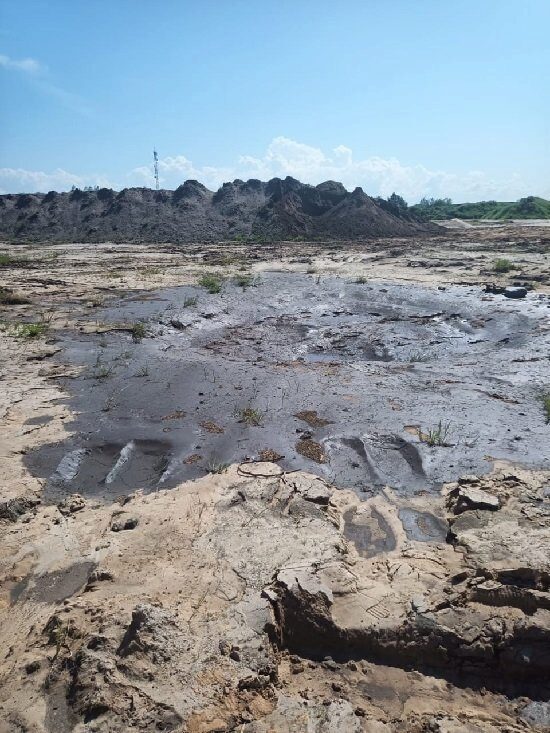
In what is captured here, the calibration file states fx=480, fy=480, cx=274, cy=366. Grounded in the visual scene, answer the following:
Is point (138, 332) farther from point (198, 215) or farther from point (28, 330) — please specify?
point (198, 215)

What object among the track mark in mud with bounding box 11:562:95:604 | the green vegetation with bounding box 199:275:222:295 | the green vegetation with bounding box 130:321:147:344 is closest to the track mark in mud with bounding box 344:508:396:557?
the track mark in mud with bounding box 11:562:95:604

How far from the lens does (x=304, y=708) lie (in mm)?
3021

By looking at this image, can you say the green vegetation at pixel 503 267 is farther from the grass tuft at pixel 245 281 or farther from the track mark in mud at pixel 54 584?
the track mark in mud at pixel 54 584

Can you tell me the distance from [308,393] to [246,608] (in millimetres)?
4727

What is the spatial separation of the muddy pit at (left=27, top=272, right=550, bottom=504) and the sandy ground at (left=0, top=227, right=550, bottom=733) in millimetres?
478

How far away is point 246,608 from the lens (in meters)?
3.65

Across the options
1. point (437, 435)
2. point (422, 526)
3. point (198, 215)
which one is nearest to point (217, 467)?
point (422, 526)

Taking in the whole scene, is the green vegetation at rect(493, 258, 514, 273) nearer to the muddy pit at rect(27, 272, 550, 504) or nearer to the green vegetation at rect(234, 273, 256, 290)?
the muddy pit at rect(27, 272, 550, 504)

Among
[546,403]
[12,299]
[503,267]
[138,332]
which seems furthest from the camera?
[503,267]

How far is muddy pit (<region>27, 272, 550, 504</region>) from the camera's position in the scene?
6016mm

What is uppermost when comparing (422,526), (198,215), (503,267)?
(198,215)

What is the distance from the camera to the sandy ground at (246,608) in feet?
9.84

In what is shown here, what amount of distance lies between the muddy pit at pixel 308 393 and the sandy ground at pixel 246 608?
1.57 ft

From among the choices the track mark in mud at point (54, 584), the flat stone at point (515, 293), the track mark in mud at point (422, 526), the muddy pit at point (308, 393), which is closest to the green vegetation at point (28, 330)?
the muddy pit at point (308, 393)
